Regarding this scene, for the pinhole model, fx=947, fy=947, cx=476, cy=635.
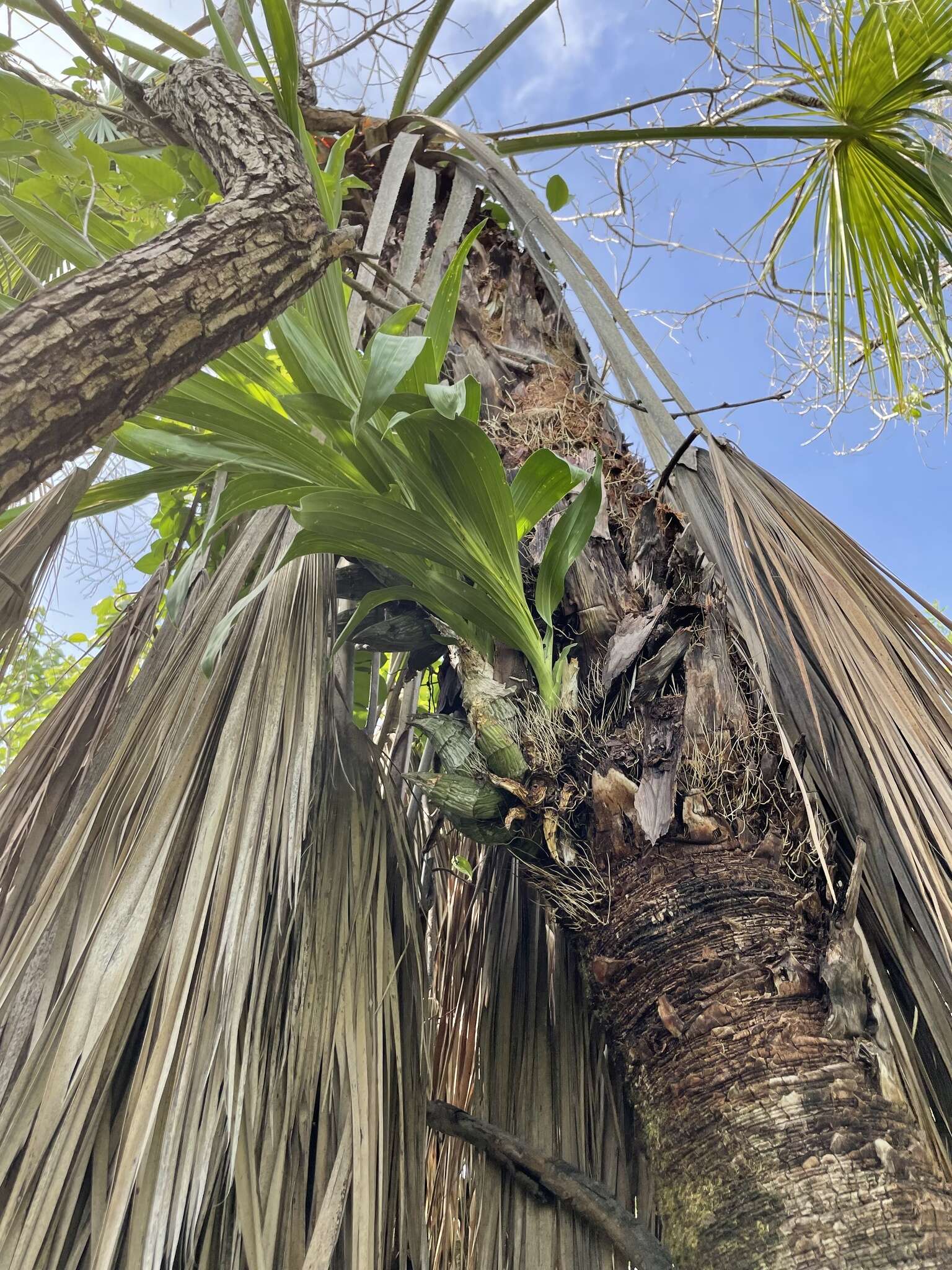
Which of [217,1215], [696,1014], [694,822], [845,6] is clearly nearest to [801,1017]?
[696,1014]

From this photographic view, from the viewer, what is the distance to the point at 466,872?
165cm

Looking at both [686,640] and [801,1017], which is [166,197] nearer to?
[686,640]

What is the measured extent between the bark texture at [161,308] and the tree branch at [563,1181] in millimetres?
1023

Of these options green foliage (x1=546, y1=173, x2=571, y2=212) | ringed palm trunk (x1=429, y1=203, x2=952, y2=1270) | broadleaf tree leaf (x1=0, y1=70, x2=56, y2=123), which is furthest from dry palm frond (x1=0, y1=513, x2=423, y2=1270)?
green foliage (x1=546, y1=173, x2=571, y2=212)

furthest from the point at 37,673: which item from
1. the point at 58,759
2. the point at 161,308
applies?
the point at 161,308

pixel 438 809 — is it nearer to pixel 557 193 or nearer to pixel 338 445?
pixel 338 445

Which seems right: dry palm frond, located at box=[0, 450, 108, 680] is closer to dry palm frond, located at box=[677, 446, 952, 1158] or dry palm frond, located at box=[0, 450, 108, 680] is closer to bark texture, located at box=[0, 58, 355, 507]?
bark texture, located at box=[0, 58, 355, 507]

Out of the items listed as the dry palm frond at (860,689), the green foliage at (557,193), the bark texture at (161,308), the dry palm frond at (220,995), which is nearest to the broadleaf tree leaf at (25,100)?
the bark texture at (161,308)

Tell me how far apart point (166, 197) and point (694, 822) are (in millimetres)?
1046

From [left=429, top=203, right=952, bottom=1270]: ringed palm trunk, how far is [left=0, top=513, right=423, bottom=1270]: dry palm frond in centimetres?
31

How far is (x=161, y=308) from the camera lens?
0.75 metres

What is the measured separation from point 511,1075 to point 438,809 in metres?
0.42

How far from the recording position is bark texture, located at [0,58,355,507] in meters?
0.65

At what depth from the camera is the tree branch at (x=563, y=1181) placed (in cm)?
113
